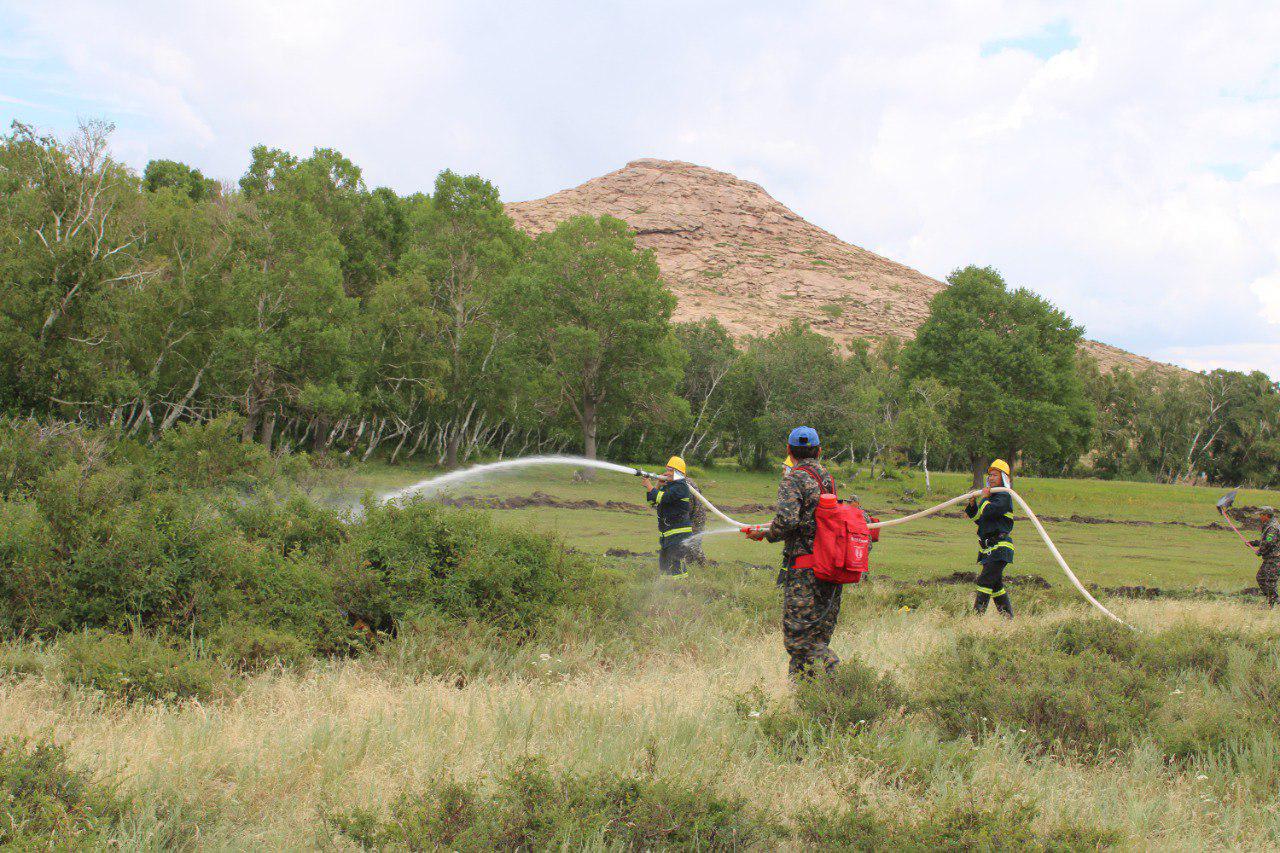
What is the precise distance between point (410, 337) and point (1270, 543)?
4108 cm

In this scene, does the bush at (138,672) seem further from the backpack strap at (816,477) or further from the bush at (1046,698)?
the bush at (1046,698)

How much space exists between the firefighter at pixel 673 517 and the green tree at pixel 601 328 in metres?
33.9

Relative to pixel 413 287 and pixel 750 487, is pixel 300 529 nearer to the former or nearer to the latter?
pixel 413 287

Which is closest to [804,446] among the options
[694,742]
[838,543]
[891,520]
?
[838,543]

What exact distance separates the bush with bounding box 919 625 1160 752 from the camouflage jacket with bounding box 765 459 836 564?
1.76 metres

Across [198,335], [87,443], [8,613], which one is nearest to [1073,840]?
[8,613]

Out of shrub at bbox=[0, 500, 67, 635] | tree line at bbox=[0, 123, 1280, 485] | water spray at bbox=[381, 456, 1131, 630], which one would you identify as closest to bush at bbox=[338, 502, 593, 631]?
water spray at bbox=[381, 456, 1131, 630]

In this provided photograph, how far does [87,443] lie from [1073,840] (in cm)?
2601

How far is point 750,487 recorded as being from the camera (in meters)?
54.8

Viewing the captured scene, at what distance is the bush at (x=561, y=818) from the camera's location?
14.7ft

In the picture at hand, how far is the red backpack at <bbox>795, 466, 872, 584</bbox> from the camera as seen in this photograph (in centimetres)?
741

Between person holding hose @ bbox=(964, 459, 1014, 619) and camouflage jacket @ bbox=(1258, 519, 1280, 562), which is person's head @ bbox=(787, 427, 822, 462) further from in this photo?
camouflage jacket @ bbox=(1258, 519, 1280, 562)

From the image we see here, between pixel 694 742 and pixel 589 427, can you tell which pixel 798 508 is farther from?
pixel 589 427

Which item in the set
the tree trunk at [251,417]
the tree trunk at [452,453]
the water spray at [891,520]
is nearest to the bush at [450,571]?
the water spray at [891,520]
